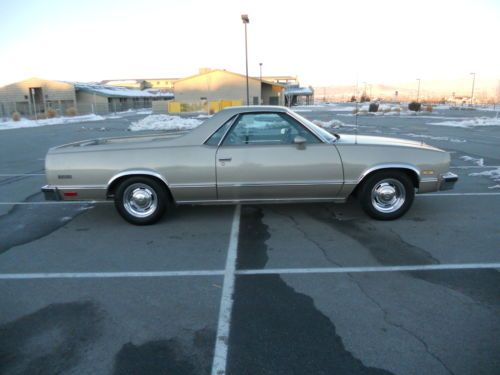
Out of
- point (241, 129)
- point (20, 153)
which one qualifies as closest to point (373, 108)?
point (20, 153)

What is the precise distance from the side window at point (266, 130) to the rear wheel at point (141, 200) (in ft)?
3.77

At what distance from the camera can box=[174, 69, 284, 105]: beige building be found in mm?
55844

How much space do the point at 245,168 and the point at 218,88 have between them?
175ft

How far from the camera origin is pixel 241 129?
5422 millimetres

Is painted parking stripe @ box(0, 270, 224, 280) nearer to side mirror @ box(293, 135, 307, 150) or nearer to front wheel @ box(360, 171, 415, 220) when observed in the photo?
side mirror @ box(293, 135, 307, 150)

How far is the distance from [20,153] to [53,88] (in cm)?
5411

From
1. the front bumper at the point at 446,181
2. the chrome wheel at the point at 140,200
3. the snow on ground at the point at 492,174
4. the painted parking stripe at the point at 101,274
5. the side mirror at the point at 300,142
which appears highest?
the side mirror at the point at 300,142

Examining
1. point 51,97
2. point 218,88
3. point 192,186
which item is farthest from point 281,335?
point 51,97

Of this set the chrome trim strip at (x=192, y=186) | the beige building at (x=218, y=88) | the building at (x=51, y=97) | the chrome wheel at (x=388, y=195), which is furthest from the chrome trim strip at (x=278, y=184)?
the building at (x=51, y=97)

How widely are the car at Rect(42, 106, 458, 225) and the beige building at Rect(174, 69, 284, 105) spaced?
50476 millimetres

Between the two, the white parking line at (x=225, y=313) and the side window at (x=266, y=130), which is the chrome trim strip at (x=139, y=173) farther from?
the white parking line at (x=225, y=313)

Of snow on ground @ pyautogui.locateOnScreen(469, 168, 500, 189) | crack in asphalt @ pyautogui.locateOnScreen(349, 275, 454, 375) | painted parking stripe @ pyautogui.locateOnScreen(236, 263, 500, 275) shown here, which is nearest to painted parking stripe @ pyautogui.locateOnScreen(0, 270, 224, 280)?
painted parking stripe @ pyautogui.locateOnScreen(236, 263, 500, 275)

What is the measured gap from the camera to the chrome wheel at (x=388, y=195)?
17.9ft

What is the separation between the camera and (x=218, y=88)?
56.8 m
